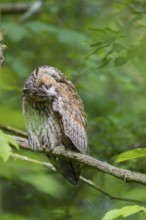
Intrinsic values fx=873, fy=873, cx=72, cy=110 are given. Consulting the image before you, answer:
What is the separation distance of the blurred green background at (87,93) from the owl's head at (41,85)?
0.10 meters

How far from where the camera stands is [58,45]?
28.6ft

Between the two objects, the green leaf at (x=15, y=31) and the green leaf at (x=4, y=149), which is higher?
the green leaf at (x=4, y=149)

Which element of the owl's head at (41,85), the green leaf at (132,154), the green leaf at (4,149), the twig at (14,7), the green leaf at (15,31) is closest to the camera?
the green leaf at (4,149)

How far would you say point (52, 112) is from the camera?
495cm

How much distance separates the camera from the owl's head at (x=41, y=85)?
4.80 meters

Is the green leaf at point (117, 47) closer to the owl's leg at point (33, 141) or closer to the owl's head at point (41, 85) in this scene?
the owl's head at point (41, 85)

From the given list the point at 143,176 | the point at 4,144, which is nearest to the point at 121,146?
the point at 143,176

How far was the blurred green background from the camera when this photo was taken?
16.6 ft

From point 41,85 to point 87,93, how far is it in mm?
2762

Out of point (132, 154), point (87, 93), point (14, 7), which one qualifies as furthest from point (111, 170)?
point (14, 7)

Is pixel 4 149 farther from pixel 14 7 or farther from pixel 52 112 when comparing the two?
pixel 14 7

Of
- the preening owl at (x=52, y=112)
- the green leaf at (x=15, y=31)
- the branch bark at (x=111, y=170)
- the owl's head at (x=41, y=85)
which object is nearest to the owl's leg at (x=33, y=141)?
the preening owl at (x=52, y=112)

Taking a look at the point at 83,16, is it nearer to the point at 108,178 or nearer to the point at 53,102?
the point at 108,178

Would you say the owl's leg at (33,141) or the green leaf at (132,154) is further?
the owl's leg at (33,141)
